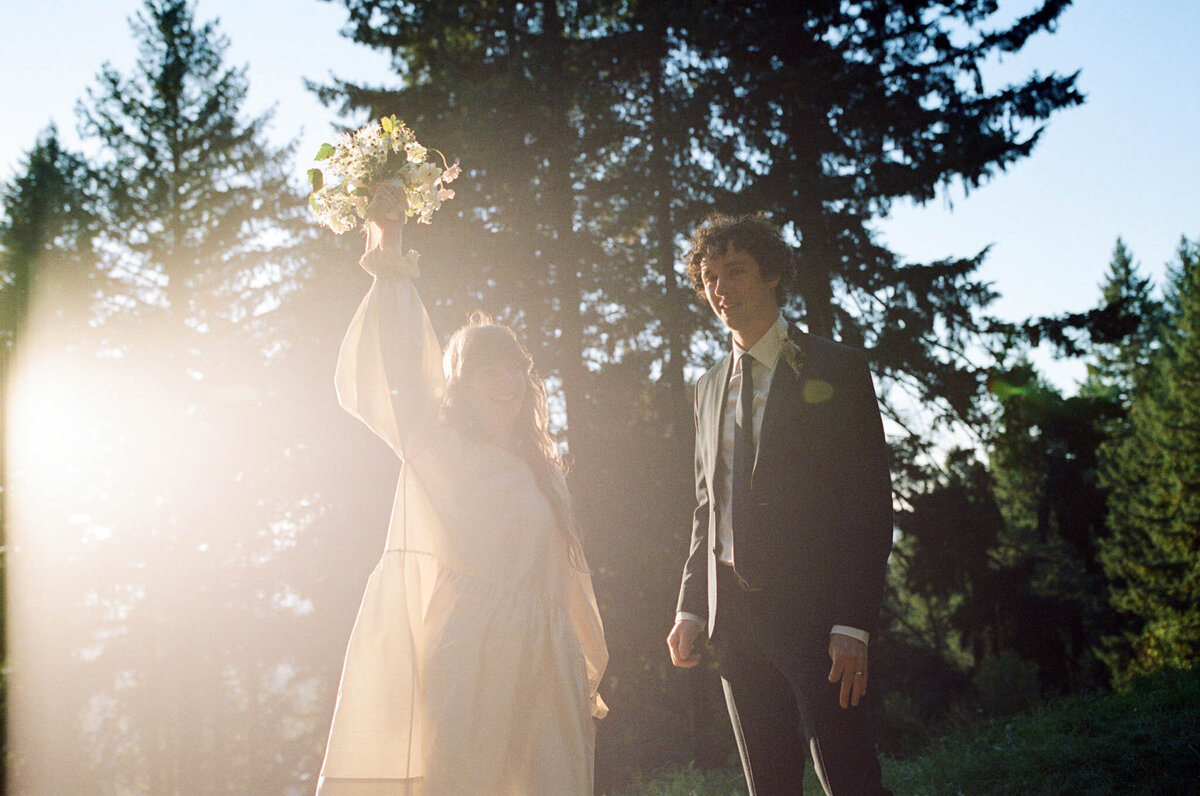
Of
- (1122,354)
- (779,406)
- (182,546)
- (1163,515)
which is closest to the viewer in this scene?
(779,406)

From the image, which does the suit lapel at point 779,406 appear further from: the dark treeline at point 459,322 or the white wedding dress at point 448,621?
the dark treeline at point 459,322

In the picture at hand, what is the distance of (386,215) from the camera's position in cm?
340

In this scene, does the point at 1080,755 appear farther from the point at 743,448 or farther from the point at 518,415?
the point at 518,415

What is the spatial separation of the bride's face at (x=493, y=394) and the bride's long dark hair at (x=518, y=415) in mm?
23

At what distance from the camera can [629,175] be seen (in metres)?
13.3

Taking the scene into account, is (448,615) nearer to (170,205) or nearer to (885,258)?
(885,258)

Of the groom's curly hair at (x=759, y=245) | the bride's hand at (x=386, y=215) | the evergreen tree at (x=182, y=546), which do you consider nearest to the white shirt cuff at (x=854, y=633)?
the groom's curly hair at (x=759, y=245)

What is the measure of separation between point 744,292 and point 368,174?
5.32 ft

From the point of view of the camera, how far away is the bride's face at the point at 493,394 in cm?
342

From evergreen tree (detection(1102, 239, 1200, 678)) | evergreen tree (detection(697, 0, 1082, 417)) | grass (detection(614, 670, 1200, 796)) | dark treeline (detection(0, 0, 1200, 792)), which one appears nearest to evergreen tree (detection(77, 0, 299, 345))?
dark treeline (detection(0, 0, 1200, 792))

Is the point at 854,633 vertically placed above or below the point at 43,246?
below

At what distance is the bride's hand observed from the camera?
3398mm

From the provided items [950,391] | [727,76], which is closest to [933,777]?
[950,391]

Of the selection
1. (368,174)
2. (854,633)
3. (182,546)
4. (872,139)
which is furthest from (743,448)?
(182,546)
